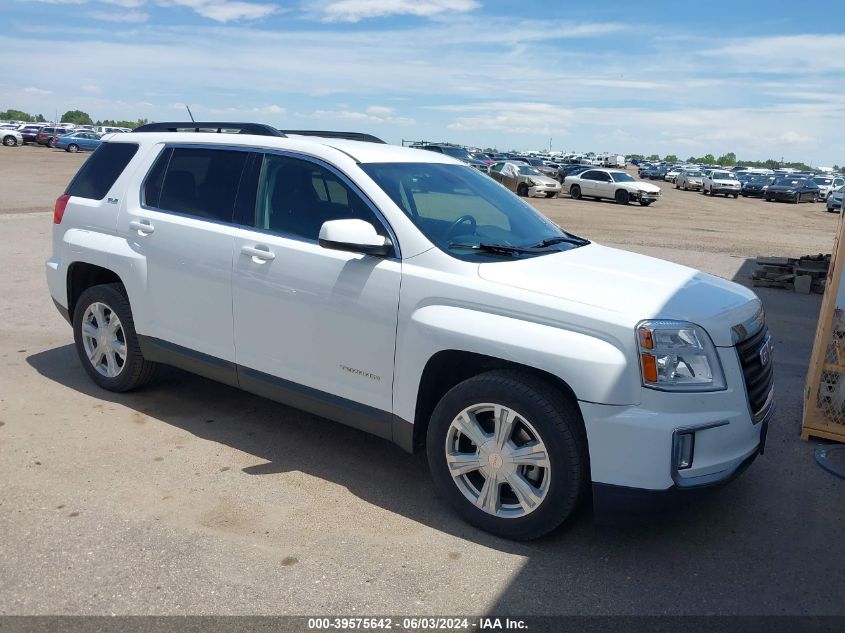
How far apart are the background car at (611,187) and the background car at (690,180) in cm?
1693

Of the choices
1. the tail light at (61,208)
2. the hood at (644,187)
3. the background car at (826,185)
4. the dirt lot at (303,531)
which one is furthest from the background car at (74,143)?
the dirt lot at (303,531)

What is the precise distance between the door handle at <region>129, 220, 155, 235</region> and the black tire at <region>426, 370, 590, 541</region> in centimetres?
245

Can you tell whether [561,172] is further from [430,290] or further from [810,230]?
[430,290]

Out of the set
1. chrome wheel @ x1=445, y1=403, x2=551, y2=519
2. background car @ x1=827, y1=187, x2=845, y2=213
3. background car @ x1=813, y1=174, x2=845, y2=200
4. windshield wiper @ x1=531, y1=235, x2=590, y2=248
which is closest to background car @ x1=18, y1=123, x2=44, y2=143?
background car @ x1=827, y1=187, x2=845, y2=213

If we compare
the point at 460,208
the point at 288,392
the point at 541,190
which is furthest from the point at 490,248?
the point at 541,190

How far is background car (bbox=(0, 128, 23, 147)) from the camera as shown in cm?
5706

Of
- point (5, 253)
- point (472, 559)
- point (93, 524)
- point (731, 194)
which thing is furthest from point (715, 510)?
point (731, 194)

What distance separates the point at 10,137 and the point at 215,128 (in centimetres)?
6066

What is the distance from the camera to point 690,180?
165 feet

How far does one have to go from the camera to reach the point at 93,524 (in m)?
3.79

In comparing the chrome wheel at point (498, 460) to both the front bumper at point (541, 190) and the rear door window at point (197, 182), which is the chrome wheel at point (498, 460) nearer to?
the rear door window at point (197, 182)

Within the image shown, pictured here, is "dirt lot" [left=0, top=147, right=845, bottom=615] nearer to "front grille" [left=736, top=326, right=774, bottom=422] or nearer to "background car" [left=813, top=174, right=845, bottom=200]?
"front grille" [left=736, top=326, right=774, bottom=422]

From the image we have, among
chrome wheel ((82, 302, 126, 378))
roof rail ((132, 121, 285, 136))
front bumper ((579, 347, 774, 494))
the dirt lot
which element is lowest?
the dirt lot

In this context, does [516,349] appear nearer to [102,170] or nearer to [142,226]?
[142,226]
